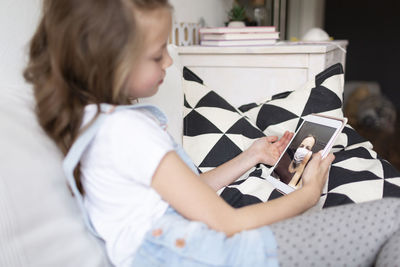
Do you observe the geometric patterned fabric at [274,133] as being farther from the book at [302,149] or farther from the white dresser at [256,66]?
the white dresser at [256,66]

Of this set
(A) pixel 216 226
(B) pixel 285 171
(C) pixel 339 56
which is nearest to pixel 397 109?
(C) pixel 339 56

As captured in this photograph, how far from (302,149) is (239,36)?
736 millimetres

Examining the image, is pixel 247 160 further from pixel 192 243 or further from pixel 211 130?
pixel 192 243

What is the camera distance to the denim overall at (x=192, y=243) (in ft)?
1.87

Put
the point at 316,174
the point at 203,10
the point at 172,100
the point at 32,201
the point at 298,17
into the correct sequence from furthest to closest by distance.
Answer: the point at 298,17 → the point at 203,10 → the point at 172,100 → the point at 316,174 → the point at 32,201

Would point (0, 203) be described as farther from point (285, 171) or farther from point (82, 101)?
point (285, 171)

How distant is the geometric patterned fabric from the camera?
3.04 feet

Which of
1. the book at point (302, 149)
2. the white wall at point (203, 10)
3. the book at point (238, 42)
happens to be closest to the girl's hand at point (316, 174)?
the book at point (302, 149)

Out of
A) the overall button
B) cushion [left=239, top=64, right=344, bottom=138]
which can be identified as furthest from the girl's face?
cushion [left=239, top=64, right=344, bottom=138]

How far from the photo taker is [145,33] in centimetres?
60

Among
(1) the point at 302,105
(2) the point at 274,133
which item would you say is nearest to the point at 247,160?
(2) the point at 274,133

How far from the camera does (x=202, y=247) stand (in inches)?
22.6

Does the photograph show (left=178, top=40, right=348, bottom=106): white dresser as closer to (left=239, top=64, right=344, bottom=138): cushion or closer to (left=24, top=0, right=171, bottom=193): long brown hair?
(left=239, top=64, right=344, bottom=138): cushion

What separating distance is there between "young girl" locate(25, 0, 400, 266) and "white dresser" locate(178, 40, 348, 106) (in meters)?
0.81
